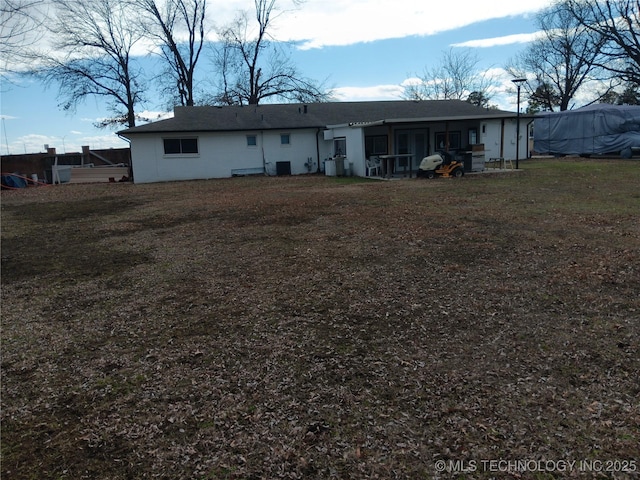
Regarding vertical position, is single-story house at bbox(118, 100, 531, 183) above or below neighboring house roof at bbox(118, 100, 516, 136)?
below

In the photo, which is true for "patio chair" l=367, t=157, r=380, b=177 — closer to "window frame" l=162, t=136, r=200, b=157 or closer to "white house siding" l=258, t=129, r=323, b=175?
"white house siding" l=258, t=129, r=323, b=175

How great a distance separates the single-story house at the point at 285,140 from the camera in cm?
2125

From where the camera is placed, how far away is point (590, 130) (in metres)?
25.8

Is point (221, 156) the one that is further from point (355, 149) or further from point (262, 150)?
point (355, 149)

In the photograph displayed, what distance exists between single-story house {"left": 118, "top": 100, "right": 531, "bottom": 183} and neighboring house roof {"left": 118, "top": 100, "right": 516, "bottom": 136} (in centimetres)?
5

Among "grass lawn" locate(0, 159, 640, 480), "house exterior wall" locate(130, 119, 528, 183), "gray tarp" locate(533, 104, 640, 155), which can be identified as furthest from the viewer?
"gray tarp" locate(533, 104, 640, 155)

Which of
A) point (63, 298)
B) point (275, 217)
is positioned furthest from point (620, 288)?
point (275, 217)

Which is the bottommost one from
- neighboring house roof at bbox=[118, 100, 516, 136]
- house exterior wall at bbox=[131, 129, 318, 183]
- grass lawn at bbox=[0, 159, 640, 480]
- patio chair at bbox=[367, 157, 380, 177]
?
grass lawn at bbox=[0, 159, 640, 480]

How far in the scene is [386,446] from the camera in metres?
2.41

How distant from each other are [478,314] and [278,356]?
1.92 metres

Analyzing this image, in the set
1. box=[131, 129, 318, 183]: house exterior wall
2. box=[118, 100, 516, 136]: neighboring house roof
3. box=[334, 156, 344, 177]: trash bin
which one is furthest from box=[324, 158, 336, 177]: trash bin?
box=[131, 129, 318, 183]: house exterior wall

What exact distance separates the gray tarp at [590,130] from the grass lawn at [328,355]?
20604mm

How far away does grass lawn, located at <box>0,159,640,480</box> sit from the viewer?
238 centimetres

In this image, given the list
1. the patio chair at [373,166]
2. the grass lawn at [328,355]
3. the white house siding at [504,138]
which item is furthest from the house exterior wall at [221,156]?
the grass lawn at [328,355]
